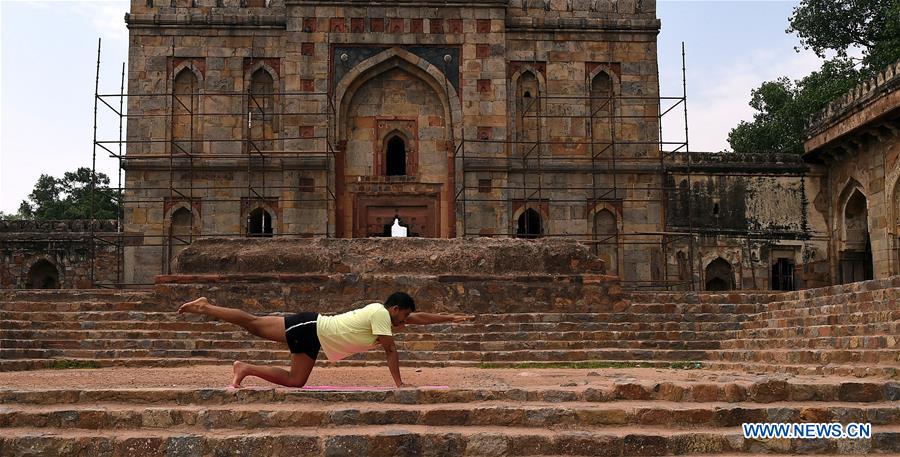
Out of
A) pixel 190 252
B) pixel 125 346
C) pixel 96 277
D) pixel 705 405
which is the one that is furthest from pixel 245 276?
pixel 96 277

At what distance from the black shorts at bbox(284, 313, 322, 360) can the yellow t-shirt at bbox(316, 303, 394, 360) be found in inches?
1.9

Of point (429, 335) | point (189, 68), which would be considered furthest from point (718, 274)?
point (189, 68)

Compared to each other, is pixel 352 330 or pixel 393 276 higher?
pixel 393 276

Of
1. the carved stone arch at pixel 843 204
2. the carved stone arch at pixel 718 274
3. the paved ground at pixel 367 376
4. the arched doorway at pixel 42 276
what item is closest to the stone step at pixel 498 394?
the paved ground at pixel 367 376

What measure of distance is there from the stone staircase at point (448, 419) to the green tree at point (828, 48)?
24.3 metres

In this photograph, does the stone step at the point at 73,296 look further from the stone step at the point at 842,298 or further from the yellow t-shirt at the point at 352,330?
the stone step at the point at 842,298

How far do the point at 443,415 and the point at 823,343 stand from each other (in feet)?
19.7

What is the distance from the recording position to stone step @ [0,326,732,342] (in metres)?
13.0

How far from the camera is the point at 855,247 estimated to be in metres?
23.5

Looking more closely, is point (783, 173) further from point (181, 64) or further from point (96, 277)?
point (96, 277)

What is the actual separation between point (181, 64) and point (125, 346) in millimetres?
10840

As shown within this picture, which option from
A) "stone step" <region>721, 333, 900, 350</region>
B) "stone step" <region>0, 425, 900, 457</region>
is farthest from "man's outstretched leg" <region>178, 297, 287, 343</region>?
"stone step" <region>721, 333, 900, 350</region>

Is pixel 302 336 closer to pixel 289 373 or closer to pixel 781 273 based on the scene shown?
pixel 289 373

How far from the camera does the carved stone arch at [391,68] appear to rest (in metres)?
21.6
